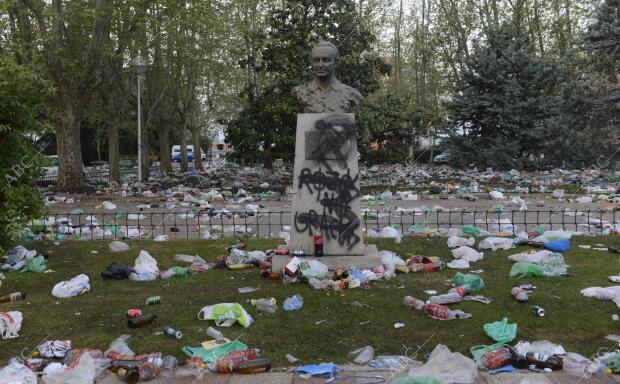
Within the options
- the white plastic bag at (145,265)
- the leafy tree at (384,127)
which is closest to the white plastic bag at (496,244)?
the white plastic bag at (145,265)

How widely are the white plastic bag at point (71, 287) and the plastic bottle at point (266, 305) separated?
6.66 feet

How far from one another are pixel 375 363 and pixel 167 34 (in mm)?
20115

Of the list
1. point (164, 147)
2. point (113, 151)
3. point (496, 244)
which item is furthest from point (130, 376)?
point (164, 147)

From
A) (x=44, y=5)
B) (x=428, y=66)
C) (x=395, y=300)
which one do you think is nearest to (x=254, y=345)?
(x=395, y=300)

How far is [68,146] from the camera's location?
18062 mm

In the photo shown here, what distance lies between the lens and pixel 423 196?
619 inches

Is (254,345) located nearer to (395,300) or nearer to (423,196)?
(395,300)

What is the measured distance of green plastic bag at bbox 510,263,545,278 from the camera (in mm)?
6633

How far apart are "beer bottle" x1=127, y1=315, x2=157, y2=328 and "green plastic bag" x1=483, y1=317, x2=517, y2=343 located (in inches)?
113

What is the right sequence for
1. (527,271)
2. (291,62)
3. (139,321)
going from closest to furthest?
(139,321)
(527,271)
(291,62)

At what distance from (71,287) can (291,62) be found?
14902 mm

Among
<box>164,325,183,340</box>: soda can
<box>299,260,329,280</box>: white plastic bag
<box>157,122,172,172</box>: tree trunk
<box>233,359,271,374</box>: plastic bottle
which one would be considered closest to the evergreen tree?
<box>157,122,172,172</box>: tree trunk

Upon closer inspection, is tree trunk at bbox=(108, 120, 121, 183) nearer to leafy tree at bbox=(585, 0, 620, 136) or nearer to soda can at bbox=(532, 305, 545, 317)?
leafy tree at bbox=(585, 0, 620, 136)

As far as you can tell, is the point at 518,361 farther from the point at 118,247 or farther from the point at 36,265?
A: the point at 118,247
